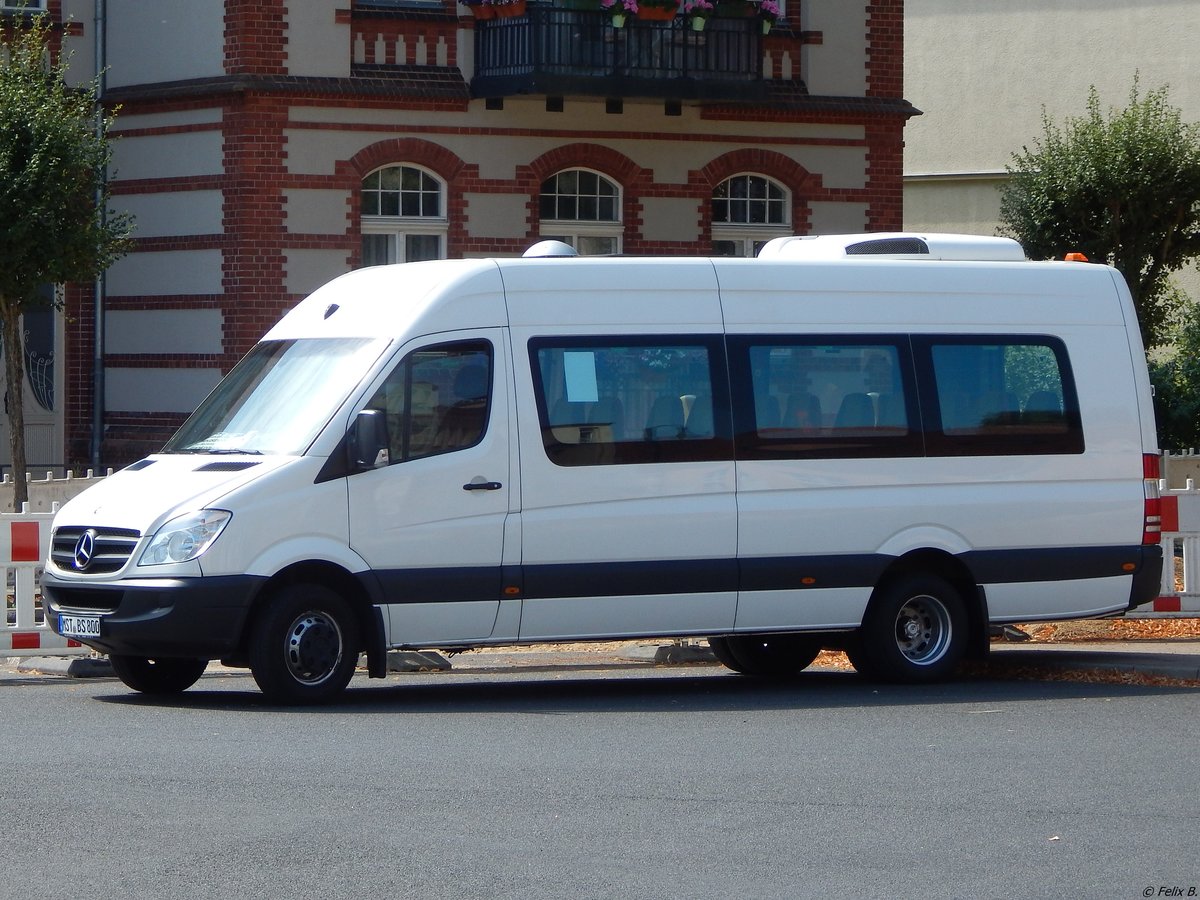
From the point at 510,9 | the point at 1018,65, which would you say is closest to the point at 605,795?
the point at 510,9

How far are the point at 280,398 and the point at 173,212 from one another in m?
13.3

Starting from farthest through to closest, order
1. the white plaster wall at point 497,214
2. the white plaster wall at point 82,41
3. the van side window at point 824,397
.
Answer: the white plaster wall at point 82,41, the white plaster wall at point 497,214, the van side window at point 824,397

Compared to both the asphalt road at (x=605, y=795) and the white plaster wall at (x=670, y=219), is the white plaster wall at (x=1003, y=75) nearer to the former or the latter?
the white plaster wall at (x=670, y=219)

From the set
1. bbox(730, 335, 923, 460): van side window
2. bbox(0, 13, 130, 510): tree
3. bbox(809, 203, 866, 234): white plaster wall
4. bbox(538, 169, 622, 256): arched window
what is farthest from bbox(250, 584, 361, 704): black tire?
bbox(809, 203, 866, 234): white plaster wall

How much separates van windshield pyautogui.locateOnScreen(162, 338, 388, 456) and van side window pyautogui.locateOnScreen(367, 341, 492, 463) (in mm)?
211

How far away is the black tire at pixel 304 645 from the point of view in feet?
33.4

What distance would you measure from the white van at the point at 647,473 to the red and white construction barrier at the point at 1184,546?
2214 mm

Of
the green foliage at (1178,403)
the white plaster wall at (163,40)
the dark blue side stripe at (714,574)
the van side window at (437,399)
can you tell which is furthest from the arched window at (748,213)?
the van side window at (437,399)

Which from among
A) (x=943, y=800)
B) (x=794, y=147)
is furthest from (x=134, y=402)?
(x=943, y=800)

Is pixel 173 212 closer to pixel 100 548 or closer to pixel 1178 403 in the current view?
pixel 1178 403

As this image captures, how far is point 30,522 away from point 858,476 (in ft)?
17.8

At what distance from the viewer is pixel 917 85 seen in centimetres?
3881

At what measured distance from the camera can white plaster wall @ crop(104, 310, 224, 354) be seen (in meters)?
23.0

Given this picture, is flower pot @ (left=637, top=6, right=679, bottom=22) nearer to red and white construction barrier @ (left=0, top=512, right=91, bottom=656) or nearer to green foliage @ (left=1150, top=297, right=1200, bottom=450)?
green foliage @ (left=1150, top=297, right=1200, bottom=450)
